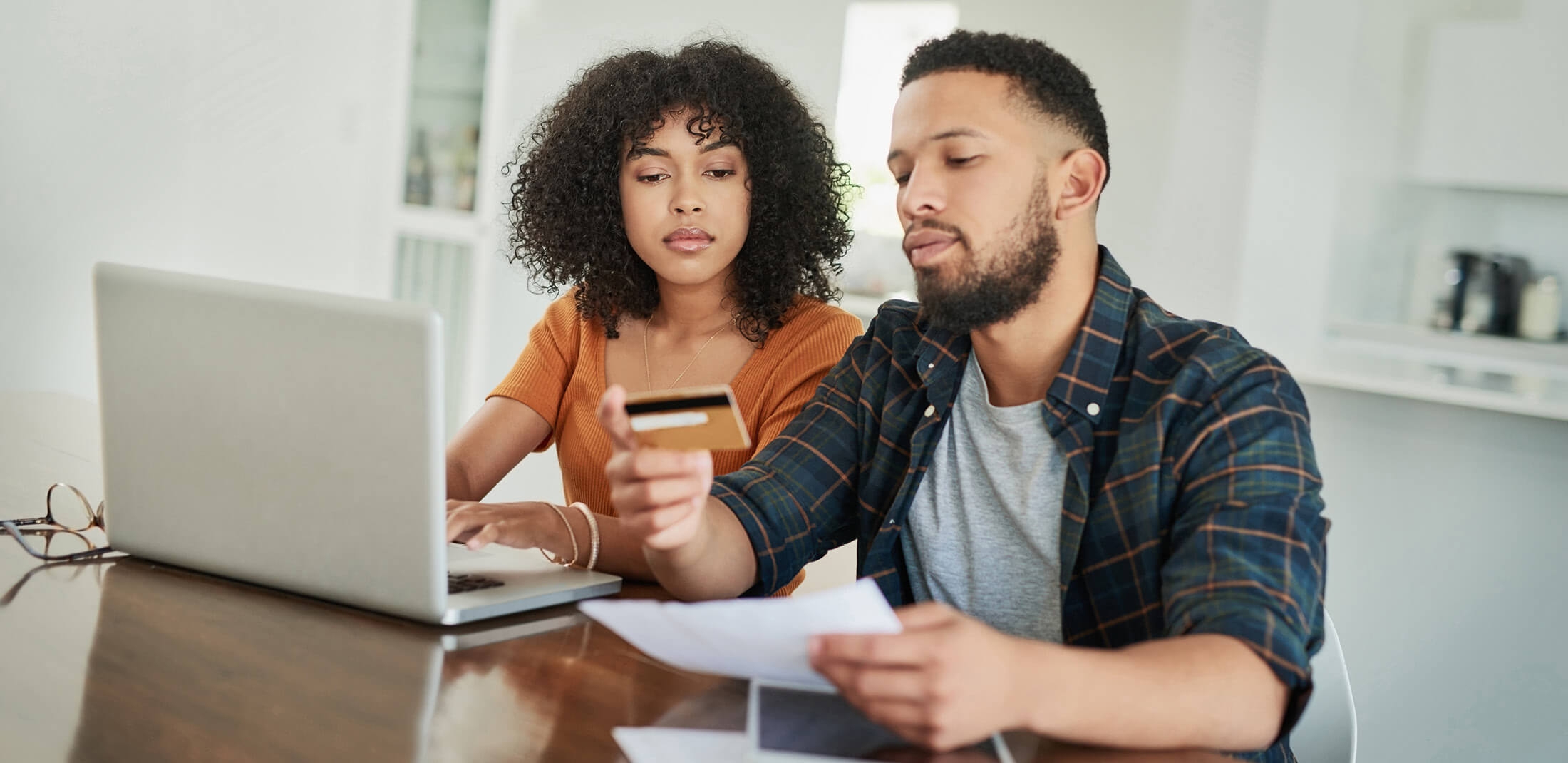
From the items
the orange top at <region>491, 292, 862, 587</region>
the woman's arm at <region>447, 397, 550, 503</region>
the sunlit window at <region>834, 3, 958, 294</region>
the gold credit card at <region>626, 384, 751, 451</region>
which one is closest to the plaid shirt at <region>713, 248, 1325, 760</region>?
the orange top at <region>491, 292, 862, 587</region>

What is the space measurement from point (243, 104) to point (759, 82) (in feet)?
8.92

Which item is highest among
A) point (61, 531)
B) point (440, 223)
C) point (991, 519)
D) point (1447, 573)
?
point (440, 223)

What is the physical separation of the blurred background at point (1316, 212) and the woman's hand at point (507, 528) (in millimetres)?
1657

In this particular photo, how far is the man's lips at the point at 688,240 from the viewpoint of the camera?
5.53 ft

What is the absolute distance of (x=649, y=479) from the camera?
96 centimetres

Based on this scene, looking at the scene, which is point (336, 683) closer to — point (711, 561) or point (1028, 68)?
point (711, 561)

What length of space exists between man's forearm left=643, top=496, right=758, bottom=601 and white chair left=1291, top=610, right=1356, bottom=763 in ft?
1.77

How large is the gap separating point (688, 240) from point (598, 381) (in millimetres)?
251

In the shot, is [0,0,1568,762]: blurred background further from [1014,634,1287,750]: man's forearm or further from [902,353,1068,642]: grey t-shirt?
[1014,634,1287,750]: man's forearm

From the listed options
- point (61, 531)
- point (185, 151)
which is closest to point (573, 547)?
point (61, 531)

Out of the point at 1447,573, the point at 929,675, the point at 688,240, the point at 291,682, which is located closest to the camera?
the point at 929,675

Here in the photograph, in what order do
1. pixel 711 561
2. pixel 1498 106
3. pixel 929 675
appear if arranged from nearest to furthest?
pixel 929 675, pixel 711 561, pixel 1498 106

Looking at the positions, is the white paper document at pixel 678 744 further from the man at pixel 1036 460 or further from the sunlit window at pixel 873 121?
the sunlit window at pixel 873 121

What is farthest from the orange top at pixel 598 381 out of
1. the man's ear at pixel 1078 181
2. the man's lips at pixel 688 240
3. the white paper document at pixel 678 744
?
the white paper document at pixel 678 744
